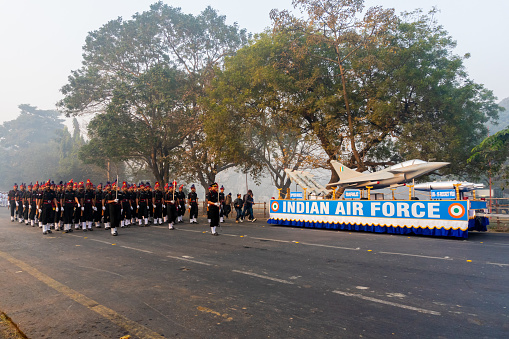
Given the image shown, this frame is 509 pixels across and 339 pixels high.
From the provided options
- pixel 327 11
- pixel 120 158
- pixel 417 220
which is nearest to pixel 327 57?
pixel 327 11

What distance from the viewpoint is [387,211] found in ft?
43.7

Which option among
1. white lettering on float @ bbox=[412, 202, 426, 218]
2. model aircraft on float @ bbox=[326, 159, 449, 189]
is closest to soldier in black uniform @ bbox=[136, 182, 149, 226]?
model aircraft on float @ bbox=[326, 159, 449, 189]

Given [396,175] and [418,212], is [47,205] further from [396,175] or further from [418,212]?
[396,175]

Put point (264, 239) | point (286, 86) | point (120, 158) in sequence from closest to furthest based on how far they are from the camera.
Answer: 1. point (264, 239)
2. point (286, 86)
3. point (120, 158)

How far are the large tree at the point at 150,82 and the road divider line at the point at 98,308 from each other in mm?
22742

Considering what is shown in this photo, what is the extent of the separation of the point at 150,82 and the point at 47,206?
57.0ft

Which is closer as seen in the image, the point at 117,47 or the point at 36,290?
the point at 36,290

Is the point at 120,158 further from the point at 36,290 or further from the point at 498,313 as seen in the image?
the point at 498,313

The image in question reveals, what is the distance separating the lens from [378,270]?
6715mm

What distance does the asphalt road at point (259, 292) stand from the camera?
388 cm

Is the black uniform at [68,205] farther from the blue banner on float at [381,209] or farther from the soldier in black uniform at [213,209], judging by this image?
the blue banner on float at [381,209]

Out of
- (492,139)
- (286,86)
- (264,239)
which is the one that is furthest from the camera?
(286,86)

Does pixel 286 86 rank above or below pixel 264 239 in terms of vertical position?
above

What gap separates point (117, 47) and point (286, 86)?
62.8 feet
